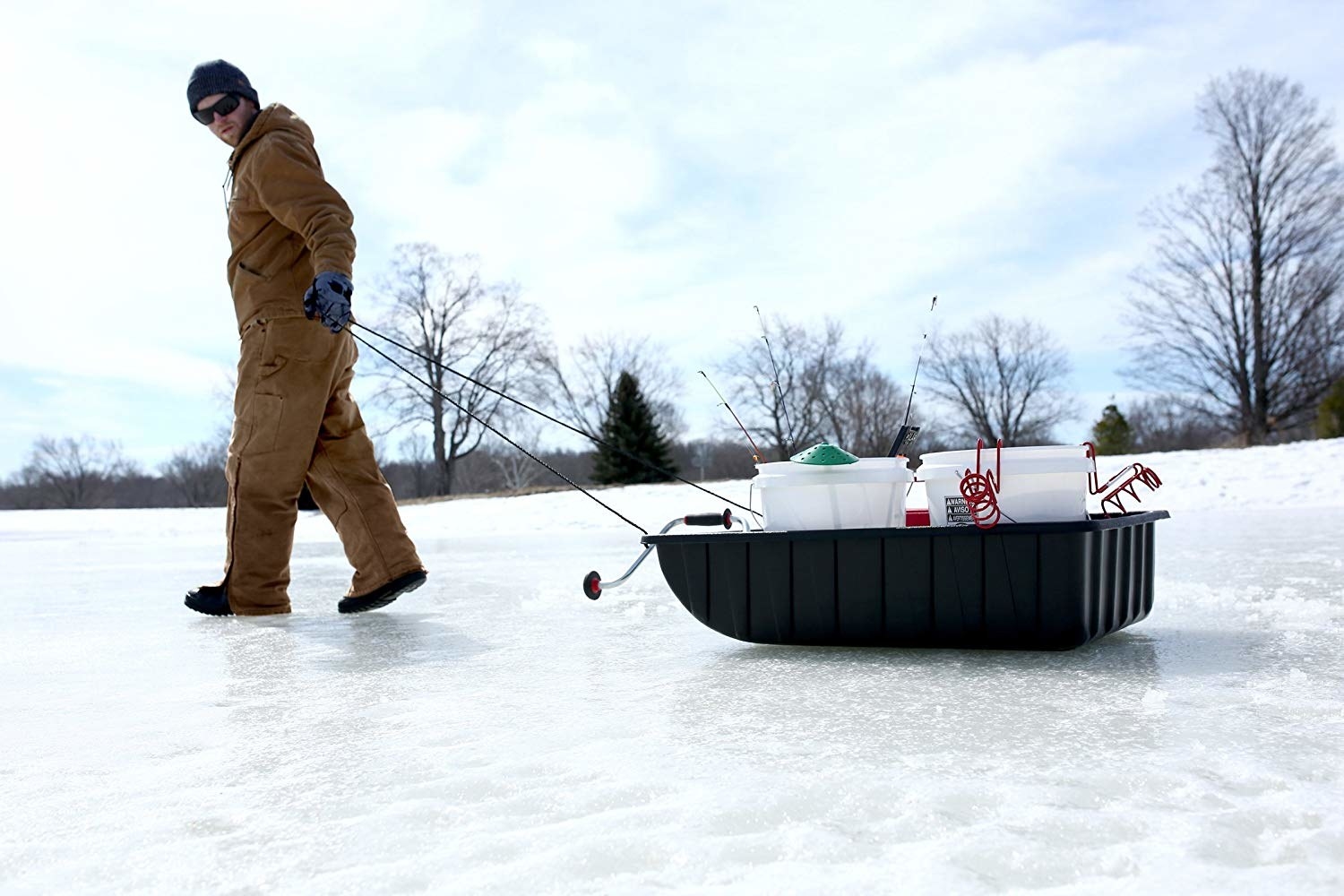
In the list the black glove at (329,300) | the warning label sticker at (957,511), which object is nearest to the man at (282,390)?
the black glove at (329,300)

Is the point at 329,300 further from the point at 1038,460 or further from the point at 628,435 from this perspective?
the point at 628,435

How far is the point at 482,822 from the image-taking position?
4.10ft

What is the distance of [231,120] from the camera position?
349 centimetres

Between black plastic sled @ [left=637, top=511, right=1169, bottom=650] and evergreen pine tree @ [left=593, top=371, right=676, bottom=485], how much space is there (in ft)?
92.0

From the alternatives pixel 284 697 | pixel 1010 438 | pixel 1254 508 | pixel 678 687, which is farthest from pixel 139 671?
pixel 1010 438

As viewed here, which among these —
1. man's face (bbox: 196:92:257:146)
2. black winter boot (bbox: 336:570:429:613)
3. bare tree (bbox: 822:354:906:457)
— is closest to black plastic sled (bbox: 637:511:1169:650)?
black winter boot (bbox: 336:570:429:613)

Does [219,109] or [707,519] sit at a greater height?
[219,109]

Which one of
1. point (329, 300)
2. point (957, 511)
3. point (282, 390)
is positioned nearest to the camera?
point (957, 511)

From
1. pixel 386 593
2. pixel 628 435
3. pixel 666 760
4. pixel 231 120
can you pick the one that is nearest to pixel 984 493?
pixel 666 760

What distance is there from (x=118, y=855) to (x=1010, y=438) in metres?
45.2

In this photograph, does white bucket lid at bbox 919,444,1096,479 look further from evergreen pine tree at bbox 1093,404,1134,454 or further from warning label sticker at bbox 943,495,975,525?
evergreen pine tree at bbox 1093,404,1134,454

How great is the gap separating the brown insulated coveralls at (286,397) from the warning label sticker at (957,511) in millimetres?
1921

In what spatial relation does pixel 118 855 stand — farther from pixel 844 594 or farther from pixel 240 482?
pixel 240 482

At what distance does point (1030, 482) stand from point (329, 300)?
202cm
